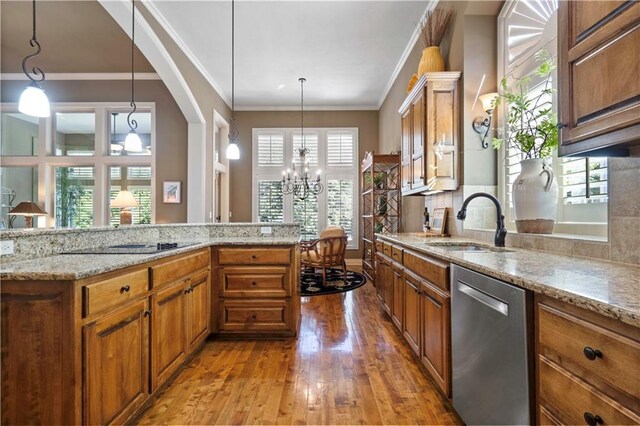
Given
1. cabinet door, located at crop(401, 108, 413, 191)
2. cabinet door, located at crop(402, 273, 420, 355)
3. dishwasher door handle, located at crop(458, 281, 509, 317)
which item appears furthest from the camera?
cabinet door, located at crop(401, 108, 413, 191)

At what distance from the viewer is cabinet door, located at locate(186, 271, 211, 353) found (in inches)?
95.1

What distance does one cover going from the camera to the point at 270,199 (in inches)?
284

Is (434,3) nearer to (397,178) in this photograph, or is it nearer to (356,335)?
(397,178)

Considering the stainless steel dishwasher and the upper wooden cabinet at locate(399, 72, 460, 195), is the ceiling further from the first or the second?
the stainless steel dishwasher

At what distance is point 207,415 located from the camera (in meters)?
1.83

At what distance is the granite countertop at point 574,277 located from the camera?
82 cm

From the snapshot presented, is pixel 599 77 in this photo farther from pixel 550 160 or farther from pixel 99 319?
pixel 99 319

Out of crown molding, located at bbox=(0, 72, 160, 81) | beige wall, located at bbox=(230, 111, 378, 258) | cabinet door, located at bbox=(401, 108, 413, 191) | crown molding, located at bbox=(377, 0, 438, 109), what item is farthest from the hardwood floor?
crown molding, located at bbox=(0, 72, 160, 81)

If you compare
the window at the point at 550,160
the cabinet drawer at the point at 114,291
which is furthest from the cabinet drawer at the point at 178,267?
the window at the point at 550,160

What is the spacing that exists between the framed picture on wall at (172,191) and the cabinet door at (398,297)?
4010 mm

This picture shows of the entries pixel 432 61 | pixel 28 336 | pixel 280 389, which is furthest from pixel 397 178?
pixel 28 336

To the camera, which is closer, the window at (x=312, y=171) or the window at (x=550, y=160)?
the window at (x=550, y=160)

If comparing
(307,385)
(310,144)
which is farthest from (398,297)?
(310,144)

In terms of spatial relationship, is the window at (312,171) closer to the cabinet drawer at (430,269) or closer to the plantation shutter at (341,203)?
the plantation shutter at (341,203)
